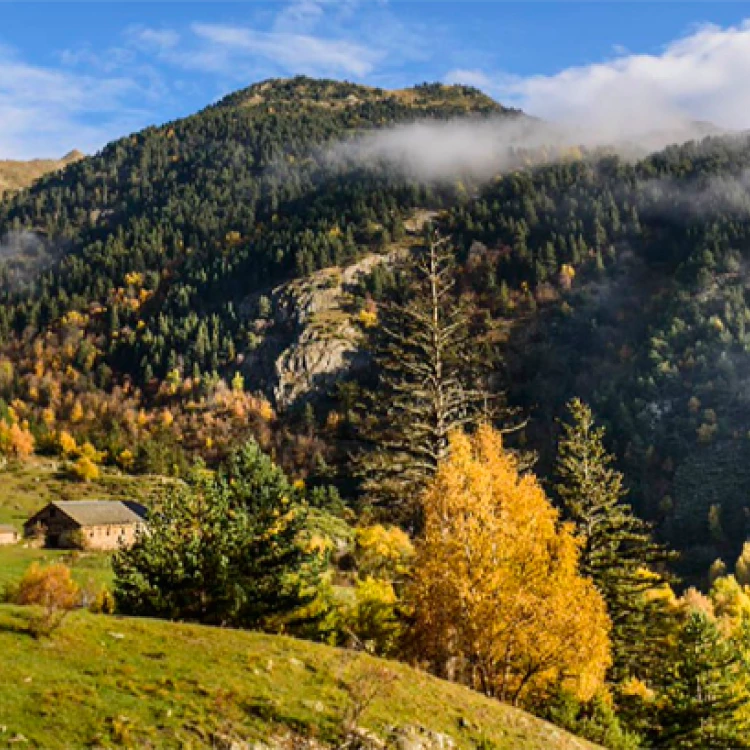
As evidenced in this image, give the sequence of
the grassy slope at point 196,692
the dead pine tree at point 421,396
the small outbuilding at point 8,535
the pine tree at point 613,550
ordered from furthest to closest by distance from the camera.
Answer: the small outbuilding at point 8,535
the pine tree at point 613,550
the dead pine tree at point 421,396
the grassy slope at point 196,692

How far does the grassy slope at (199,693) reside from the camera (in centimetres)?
1266

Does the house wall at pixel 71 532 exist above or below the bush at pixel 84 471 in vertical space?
below

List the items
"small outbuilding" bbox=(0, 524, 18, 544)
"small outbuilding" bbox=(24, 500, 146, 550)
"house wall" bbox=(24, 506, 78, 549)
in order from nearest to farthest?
"small outbuilding" bbox=(0, 524, 18, 544) < "house wall" bbox=(24, 506, 78, 549) < "small outbuilding" bbox=(24, 500, 146, 550)

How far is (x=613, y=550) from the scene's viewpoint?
36.6 meters

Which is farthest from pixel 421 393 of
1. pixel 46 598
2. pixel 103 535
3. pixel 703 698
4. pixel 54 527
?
pixel 54 527

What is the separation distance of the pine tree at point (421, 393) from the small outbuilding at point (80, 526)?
82776 millimetres

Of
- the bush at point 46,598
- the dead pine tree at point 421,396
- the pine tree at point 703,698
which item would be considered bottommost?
the pine tree at point 703,698

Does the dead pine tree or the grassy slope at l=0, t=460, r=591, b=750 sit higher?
the dead pine tree

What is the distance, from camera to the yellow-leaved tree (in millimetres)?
20609

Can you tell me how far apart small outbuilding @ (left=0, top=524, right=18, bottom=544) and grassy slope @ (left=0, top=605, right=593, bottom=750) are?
8902cm

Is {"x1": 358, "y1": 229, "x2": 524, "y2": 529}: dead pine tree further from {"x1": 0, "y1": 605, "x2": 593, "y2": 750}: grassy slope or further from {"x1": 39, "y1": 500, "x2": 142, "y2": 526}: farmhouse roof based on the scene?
{"x1": 39, "y1": 500, "x2": 142, "y2": 526}: farmhouse roof

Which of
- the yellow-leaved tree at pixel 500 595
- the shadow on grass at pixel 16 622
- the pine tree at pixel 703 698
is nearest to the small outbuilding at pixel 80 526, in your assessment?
the pine tree at pixel 703 698

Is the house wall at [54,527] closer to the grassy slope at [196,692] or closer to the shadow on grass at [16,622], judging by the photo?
the grassy slope at [196,692]

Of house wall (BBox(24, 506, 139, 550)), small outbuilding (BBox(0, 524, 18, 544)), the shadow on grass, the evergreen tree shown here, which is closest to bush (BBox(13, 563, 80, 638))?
the shadow on grass
